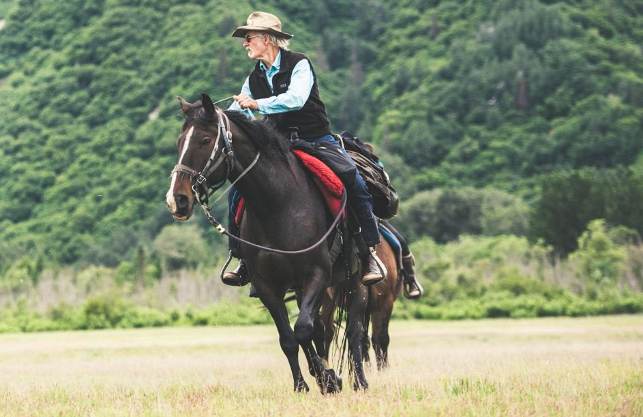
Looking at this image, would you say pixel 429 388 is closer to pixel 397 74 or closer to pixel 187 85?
pixel 187 85

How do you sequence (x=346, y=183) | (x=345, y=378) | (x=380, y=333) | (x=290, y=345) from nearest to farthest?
(x=290, y=345)
(x=346, y=183)
(x=345, y=378)
(x=380, y=333)

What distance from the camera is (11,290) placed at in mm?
38906

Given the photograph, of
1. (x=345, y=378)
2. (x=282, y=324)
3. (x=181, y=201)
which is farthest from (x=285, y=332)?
(x=345, y=378)

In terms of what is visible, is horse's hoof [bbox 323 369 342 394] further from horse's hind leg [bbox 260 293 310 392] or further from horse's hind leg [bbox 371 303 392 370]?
horse's hind leg [bbox 371 303 392 370]

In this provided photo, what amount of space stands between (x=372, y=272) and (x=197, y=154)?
8.49ft

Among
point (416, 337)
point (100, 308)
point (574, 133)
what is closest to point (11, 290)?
point (100, 308)

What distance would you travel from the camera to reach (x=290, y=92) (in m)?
10.5

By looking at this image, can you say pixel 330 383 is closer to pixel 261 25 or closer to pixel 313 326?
pixel 313 326

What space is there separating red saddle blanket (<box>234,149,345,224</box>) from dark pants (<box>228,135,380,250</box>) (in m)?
0.10

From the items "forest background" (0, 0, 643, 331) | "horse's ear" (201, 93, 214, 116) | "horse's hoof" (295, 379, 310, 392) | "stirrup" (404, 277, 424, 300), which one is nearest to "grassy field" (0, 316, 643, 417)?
"horse's hoof" (295, 379, 310, 392)

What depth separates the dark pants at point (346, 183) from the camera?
10.7 meters

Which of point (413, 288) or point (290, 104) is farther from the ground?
point (290, 104)

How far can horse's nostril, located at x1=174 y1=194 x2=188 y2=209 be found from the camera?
9.07 meters

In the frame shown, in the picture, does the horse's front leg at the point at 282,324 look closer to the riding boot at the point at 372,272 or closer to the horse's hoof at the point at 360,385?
the horse's hoof at the point at 360,385
